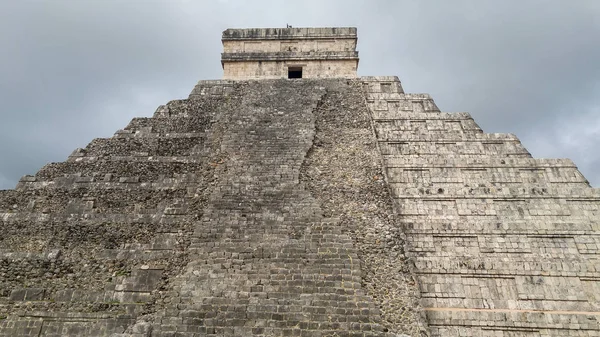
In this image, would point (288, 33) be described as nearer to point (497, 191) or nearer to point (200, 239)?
point (497, 191)

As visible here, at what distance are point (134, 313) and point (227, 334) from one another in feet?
6.37

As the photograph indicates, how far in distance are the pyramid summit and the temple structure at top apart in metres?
1.77

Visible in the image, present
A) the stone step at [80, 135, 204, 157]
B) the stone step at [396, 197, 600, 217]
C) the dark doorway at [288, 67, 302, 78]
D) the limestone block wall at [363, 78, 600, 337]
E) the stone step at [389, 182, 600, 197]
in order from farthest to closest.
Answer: the dark doorway at [288, 67, 302, 78] → the stone step at [80, 135, 204, 157] → the stone step at [389, 182, 600, 197] → the stone step at [396, 197, 600, 217] → the limestone block wall at [363, 78, 600, 337]

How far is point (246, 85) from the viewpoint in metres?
12.8

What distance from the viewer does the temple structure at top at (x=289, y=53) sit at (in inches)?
539

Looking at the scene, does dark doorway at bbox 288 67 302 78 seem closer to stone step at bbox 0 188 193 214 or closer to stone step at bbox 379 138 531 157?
stone step at bbox 379 138 531 157

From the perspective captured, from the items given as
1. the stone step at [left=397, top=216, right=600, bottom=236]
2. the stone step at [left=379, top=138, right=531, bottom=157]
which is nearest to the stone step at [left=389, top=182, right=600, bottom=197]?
the stone step at [left=397, top=216, right=600, bottom=236]

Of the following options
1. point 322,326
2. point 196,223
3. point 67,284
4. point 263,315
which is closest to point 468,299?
point 322,326

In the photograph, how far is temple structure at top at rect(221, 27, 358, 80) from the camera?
1368 cm

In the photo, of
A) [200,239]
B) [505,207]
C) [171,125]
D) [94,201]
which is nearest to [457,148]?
[505,207]

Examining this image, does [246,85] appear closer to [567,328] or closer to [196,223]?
[196,223]

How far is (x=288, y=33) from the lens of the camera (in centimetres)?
1422

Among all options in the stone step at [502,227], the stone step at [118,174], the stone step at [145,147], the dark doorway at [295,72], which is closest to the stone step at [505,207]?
the stone step at [502,227]

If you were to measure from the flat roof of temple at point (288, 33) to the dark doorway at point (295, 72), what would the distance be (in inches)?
44.5
